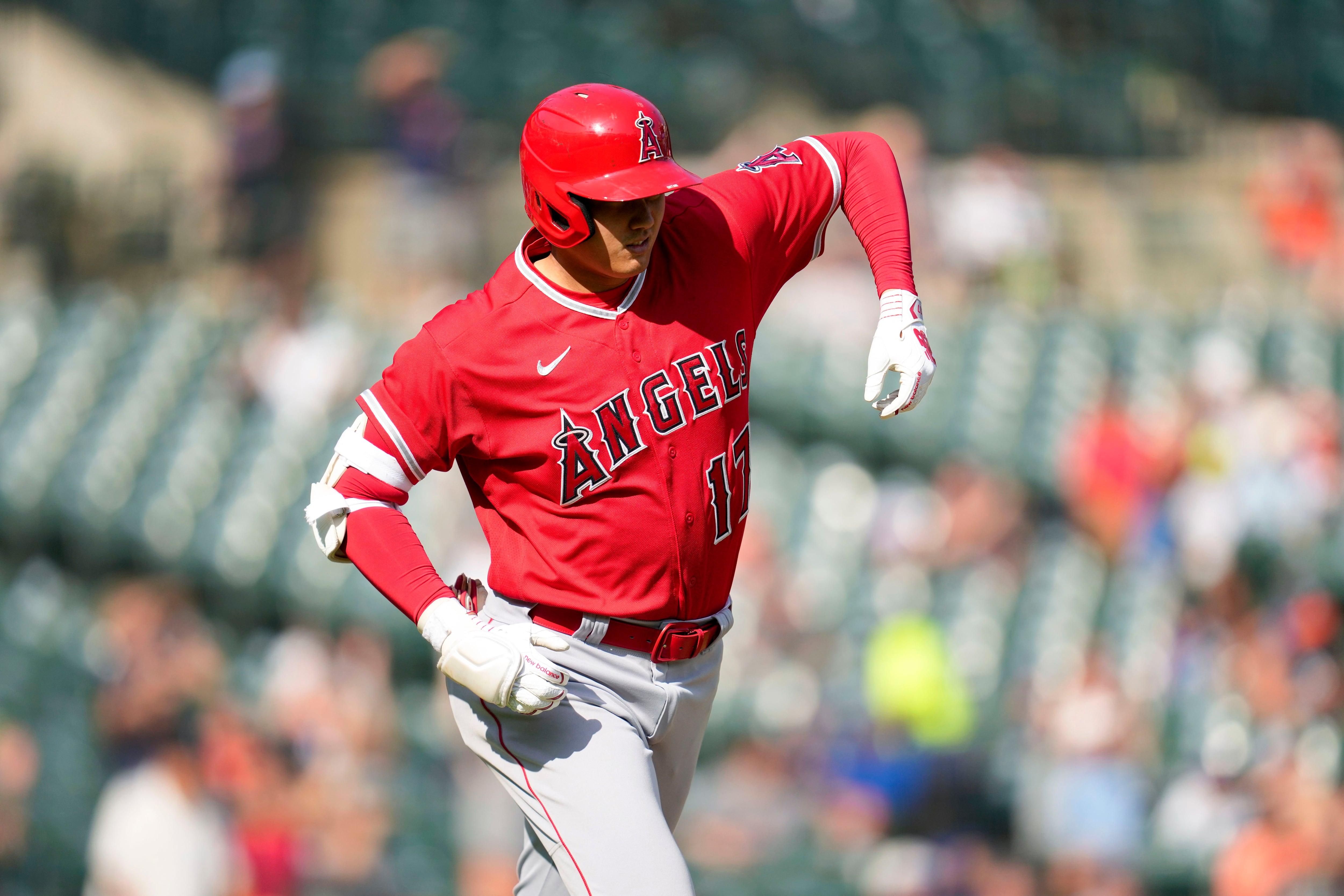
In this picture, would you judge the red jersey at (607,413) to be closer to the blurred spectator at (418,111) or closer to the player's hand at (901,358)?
the player's hand at (901,358)

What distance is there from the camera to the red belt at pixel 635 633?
2520 millimetres

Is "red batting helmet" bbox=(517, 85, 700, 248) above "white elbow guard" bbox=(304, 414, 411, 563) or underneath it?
above

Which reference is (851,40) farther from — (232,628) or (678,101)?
(232,628)

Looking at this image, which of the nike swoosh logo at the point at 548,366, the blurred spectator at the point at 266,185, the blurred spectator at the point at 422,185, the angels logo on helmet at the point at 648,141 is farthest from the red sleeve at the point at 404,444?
the blurred spectator at the point at 266,185

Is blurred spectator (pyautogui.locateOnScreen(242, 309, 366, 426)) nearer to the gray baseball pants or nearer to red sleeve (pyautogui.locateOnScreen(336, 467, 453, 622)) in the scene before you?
the gray baseball pants

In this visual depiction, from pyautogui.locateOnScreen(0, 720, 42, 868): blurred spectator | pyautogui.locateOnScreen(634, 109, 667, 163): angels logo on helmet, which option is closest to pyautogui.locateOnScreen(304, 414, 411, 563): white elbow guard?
pyautogui.locateOnScreen(634, 109, 667, 163): angels logo on helmet

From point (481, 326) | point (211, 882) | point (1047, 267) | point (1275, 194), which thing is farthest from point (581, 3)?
point (481, 326)

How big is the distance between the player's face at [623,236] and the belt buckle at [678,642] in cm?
Answer: 58

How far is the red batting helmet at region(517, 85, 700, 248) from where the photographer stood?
90.8 inches

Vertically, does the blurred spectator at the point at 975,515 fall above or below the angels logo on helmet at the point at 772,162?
below

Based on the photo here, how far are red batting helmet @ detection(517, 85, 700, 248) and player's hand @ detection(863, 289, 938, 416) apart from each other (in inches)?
15.4

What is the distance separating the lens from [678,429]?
2.48m

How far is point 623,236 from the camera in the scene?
2373 millimetres

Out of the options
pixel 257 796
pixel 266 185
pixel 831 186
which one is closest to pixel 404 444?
pixel 831 186
